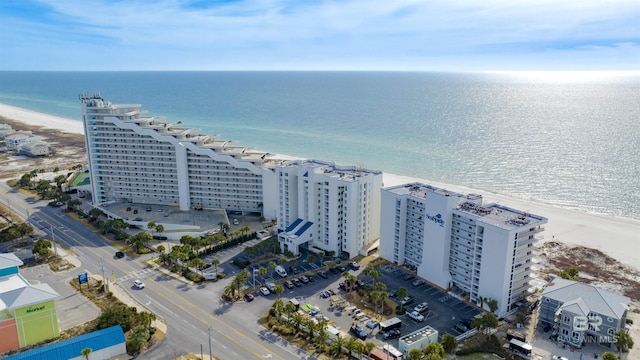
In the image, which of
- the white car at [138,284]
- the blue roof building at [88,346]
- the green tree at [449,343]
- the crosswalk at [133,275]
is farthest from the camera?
the crosswalk at [133,275]

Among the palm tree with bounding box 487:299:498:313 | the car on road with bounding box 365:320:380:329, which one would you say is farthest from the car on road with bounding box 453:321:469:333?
the car on road with bounding box 365:320:380:329

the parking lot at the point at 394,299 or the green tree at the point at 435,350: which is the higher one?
the green tree at the point at 435,350

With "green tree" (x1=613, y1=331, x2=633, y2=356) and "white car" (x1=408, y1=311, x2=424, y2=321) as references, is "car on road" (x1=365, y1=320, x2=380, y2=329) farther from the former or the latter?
"green tree" (x1=613, y1=331, x2=633, y2=356)

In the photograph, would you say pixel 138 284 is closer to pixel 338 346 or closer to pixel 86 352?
pixel 86 352

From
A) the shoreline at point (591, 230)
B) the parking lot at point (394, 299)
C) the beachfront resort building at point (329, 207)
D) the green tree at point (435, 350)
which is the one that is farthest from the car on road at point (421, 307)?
the shoreline at point (591, 230)

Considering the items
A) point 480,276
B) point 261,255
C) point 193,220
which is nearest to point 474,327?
point 480,276

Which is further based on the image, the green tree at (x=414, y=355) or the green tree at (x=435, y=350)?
the green tree at (x=435, y=350)

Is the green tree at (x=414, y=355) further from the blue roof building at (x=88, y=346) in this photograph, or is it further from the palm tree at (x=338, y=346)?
the blue roof building at (x=88, y=346)
